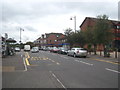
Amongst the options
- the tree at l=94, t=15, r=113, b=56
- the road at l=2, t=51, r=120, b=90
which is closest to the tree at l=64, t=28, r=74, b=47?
the tree at l=94, t=15, r=113, b=56

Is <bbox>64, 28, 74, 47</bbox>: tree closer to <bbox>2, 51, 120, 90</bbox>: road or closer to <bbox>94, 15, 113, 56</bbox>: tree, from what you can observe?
<bbox>94, 15, 113, 56</bbox>: tree

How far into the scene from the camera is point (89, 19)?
59.7m

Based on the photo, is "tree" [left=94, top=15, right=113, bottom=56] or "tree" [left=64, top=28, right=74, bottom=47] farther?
"tree" [left=64, top=28, right=74, bottom=47]

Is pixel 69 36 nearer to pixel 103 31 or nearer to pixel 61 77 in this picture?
pixel 103 31

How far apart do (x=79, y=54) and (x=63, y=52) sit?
463 inches

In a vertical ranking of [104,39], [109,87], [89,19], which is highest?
[89,19]

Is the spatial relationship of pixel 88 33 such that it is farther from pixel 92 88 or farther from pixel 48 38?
pixel 48 38

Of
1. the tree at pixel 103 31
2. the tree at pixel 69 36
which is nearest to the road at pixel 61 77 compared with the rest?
the tree at pixel 103 31

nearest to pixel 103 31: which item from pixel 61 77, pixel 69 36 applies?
pixel 69 36

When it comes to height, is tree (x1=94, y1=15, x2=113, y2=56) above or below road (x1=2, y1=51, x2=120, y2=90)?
above

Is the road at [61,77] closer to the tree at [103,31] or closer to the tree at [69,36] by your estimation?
the tree at [103,31]

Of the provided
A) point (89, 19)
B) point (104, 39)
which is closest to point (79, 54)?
point (104, 39)

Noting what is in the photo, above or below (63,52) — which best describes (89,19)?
above

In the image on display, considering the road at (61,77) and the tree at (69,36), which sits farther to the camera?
the tree at (69,36)
